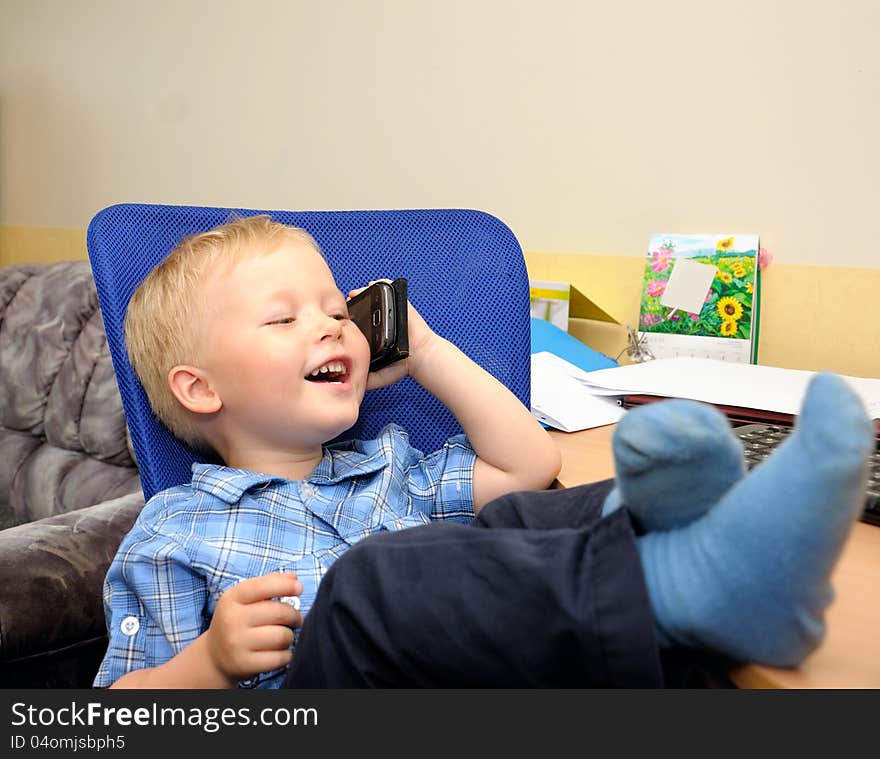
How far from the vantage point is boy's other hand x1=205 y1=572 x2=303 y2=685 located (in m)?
0.71

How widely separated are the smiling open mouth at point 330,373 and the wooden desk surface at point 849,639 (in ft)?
1.70

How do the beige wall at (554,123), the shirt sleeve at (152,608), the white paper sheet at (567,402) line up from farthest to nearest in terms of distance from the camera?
the beige wall at (554,123)
the white paper sheet at (567,402)
the shirt sleeve at (152,608)

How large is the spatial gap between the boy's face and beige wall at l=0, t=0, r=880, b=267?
2.84 feet

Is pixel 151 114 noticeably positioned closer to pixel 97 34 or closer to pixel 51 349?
pixel 97 34

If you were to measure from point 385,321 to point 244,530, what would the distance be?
10.2 inches

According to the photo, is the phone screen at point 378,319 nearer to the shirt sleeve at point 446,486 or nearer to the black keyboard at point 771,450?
the shirt sleeve at point 446,486

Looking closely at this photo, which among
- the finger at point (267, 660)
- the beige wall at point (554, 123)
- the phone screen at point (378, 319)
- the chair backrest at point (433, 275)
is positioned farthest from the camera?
the beige wall at point (554, 123)

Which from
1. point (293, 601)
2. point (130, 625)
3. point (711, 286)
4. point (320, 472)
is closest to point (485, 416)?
point (320, 472)

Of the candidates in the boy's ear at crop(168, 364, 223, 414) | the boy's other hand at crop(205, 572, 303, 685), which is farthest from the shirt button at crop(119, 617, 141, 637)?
the boy's ear at crop(168, 364, 223, 414)

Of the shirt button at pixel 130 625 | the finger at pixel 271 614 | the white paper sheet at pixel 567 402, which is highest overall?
the white paper sheet at pixel 567 402

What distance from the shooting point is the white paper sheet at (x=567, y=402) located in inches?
46.5

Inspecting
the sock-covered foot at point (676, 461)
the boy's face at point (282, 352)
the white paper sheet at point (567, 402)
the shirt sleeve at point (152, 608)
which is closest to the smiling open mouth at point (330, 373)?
the boy's face at point (282, 352)

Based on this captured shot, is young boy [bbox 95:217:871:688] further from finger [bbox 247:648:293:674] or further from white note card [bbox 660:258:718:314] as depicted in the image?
white note card [bbox 660:258:718:314]

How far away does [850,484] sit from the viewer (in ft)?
1.37
